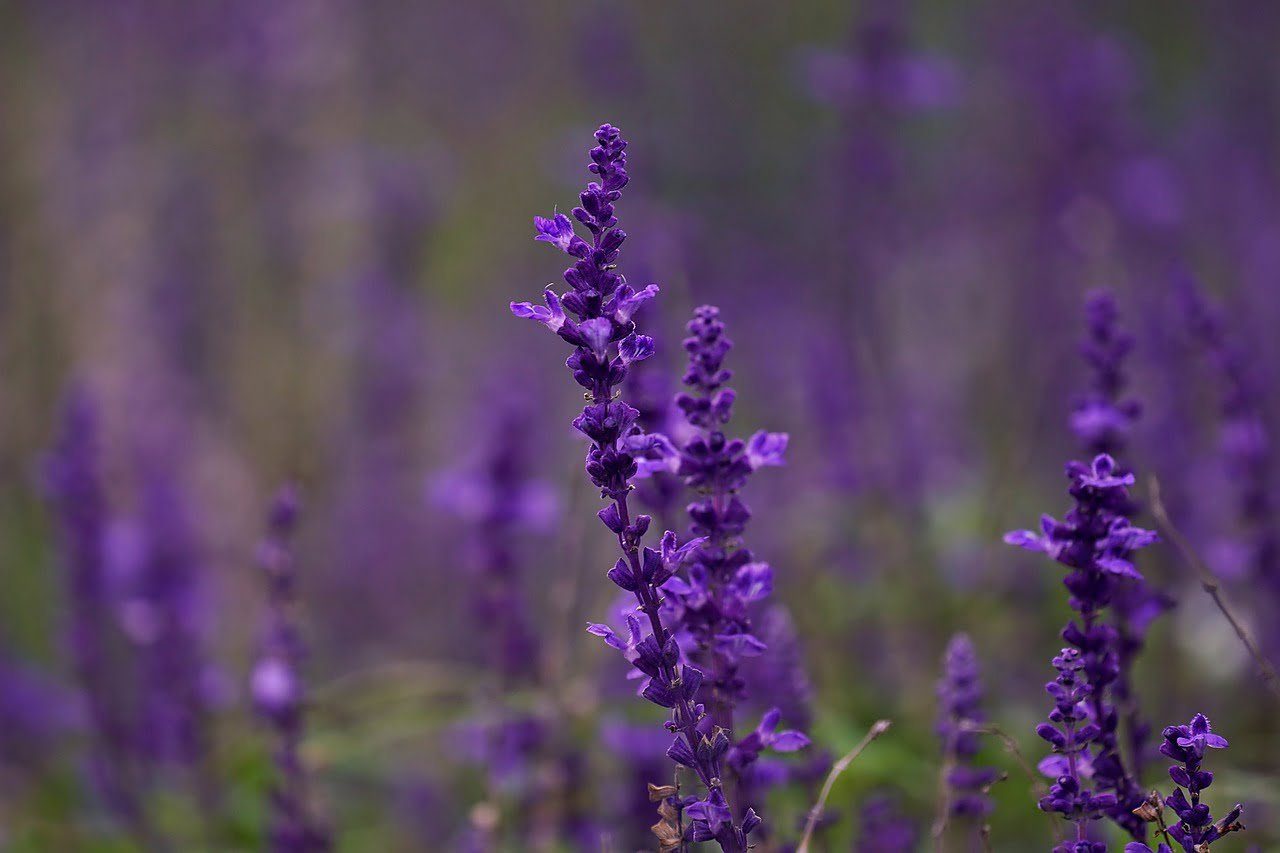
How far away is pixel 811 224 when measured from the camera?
8.27 metres

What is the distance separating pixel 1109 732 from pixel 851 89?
3389 mm

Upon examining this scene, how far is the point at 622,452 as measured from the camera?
150cm

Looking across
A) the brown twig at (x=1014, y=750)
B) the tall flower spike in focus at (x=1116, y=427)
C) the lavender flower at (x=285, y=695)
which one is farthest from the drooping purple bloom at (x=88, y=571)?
the tall flower spike in focus at (x=1116, y=427)

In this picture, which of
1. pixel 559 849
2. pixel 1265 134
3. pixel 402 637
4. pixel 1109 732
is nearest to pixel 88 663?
pixel 559 849

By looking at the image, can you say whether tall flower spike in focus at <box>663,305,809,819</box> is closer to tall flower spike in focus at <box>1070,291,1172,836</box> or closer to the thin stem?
the thin stem

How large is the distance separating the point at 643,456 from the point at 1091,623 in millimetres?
597

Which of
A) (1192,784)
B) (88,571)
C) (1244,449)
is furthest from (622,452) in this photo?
(88,571)

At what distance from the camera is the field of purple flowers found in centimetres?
171

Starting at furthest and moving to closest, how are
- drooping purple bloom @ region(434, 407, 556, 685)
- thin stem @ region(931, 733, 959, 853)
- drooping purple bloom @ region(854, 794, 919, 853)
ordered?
1. drooping purple bloom @ region(434, 407, 556, 685)
2. drooping purple bloom @ region(854, 794, 919, 853)
3. thin stem @ region(931, 733, 959, 853)

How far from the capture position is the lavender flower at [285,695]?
8.00 feet

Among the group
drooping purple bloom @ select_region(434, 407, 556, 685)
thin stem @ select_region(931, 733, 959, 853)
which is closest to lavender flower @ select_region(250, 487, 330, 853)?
drooping purple bloom @ select_region(434, 407, 556, 685)

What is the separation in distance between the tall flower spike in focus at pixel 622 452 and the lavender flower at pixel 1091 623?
0.40 m

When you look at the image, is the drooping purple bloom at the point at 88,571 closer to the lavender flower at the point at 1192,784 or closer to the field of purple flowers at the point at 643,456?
the field of purple flowers at the point at 643,456

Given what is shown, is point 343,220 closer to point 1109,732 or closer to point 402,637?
point 402,637
